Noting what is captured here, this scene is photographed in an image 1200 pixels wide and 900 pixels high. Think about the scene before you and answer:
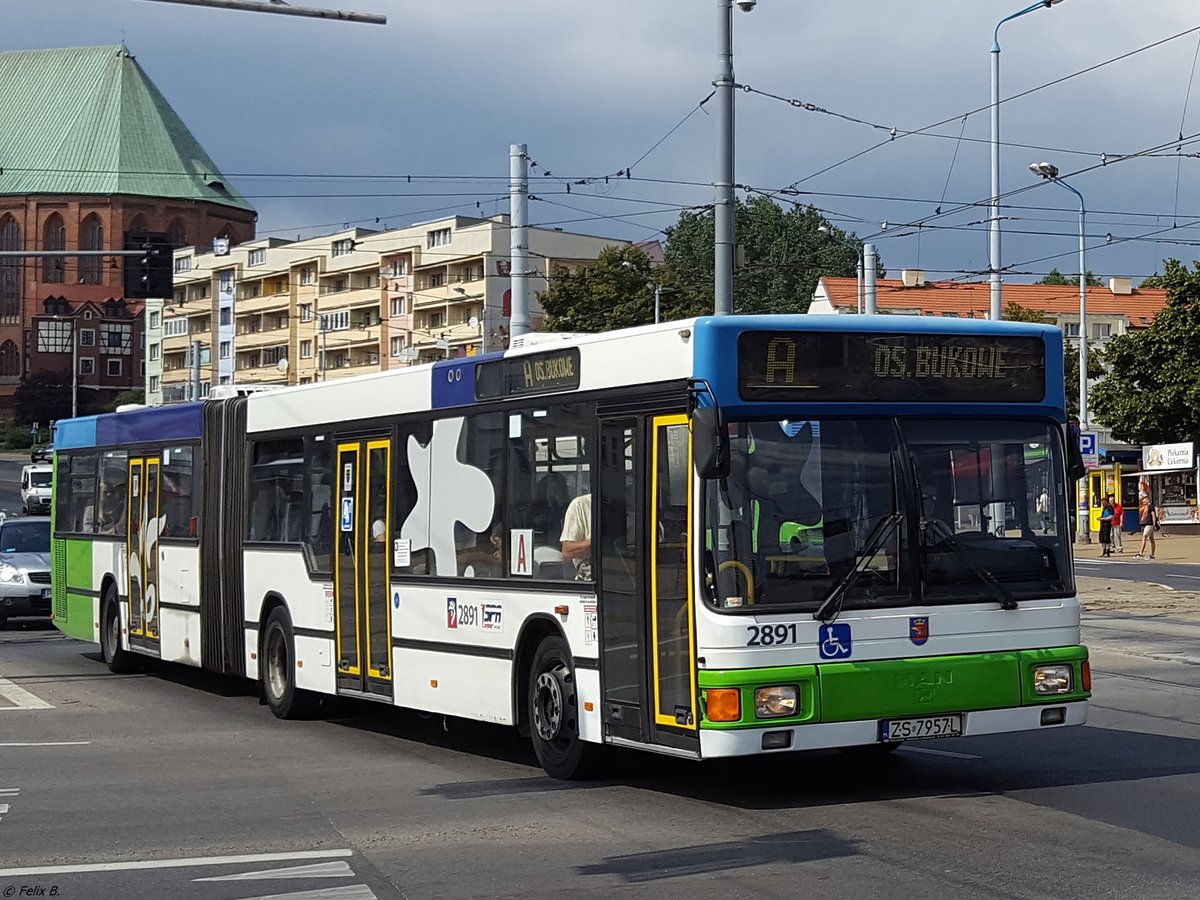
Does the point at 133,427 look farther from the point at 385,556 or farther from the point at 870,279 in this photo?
the point at 870,279

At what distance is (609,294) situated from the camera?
76188 millimetres

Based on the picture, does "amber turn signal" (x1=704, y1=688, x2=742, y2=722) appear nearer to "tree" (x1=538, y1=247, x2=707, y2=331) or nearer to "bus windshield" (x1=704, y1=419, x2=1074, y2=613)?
"bus windshield" (x1=704, y1=419, x2=1074, y2=613)

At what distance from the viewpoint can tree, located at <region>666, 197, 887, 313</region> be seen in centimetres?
9475

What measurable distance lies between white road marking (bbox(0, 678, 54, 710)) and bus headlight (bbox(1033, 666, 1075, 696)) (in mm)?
9544

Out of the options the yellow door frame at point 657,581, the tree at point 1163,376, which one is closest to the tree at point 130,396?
the tree at point 1163,376

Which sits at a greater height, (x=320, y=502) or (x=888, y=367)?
(x=888, y=367)

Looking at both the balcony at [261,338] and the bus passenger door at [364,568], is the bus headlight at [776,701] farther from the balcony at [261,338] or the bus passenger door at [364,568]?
the balcony at [261,338]

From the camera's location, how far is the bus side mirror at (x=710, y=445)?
9.27 metres

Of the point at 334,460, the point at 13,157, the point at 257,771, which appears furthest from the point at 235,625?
the point at 13,157

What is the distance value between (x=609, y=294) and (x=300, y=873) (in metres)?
68.6

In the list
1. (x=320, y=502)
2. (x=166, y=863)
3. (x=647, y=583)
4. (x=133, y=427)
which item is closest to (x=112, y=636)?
(x=133, y=427)

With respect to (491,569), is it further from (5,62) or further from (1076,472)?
(5,62)

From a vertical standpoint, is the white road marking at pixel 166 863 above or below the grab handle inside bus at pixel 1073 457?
below

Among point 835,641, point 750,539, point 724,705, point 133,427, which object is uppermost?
point 133,427
